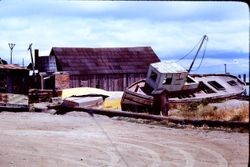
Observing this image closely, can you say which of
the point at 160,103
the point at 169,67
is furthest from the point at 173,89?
the point at 160,103

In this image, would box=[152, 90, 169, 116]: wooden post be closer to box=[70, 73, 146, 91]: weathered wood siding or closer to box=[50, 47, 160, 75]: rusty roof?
box=[70, 73, 146, 91]: weathered wood siding

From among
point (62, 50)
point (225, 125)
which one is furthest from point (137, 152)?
point (62, 50)

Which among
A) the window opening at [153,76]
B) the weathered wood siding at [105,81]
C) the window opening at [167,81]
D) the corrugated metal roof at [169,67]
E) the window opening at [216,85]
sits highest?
the corrugated metal roof at [169,67]

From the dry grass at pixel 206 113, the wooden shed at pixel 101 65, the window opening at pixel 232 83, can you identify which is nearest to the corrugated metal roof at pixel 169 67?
the dry grass at pixel 206 113

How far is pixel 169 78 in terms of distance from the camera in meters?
18.7

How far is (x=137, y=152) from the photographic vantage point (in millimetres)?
8000

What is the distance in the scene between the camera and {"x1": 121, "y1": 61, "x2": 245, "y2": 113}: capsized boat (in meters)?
17.3

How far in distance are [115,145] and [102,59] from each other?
27.9 meters

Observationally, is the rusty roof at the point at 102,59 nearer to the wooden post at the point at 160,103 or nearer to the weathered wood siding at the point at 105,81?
the weathered wood siding at the point at 105,81

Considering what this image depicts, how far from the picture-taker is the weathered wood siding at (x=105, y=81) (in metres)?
33.4

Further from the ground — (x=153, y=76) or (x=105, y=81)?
(x=153, y=76)

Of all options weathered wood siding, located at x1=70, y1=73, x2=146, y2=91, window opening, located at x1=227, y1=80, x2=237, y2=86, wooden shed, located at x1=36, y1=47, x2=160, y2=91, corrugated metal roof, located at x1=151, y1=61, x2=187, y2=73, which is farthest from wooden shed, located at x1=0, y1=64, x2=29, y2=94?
window opening, located at x1=227, y1=80, x2=237, y2=86

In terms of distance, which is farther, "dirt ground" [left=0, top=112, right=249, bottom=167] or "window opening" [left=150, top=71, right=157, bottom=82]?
"window opening" [left=150, top=71, right=157, bottom=82]

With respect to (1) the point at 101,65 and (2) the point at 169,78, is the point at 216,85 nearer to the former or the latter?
(2) the point at 169,78
